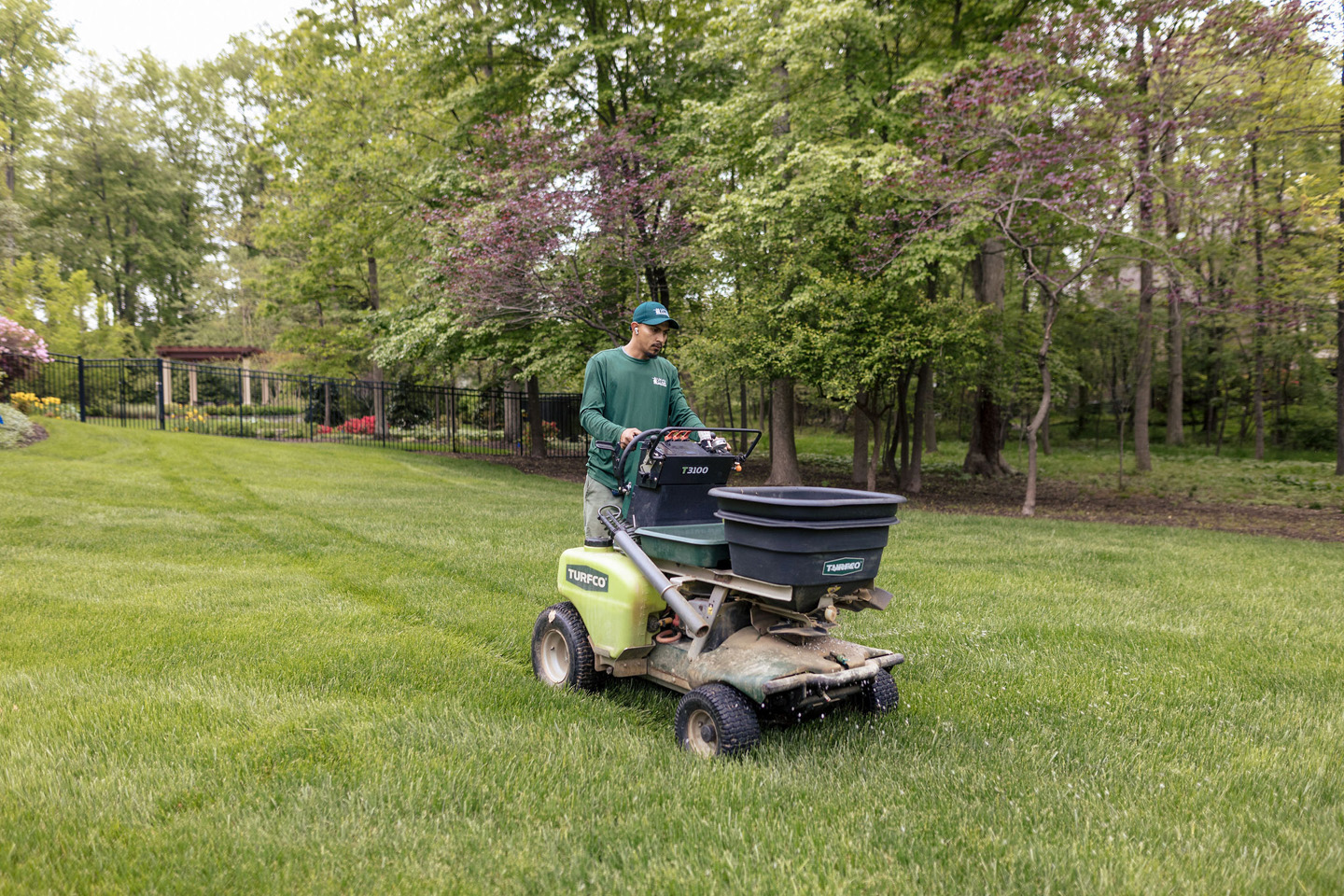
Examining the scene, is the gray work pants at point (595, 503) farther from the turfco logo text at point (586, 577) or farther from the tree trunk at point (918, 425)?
the tree trunk at point (918, 425)

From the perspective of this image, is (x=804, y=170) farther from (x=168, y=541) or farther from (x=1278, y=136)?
(x=168, y=541)

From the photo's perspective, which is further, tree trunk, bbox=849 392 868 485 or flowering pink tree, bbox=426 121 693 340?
tree trunk, bbox=849 392 868 485

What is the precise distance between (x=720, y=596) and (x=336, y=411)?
2673 centimetres

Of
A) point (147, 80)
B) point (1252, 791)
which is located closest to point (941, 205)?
point (1252, 791)

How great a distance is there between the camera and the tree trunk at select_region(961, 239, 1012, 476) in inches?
701

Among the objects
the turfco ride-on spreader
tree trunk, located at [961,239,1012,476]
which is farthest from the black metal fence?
the turfco ride-on spreader

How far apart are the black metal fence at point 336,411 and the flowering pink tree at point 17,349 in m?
2.85

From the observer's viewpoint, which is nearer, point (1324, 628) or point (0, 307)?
point (1324, 628)

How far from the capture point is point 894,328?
1328 centimetres

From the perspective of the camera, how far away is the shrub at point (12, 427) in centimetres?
1420

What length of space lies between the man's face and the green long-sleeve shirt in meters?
0.08

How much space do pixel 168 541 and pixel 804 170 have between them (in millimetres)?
10784

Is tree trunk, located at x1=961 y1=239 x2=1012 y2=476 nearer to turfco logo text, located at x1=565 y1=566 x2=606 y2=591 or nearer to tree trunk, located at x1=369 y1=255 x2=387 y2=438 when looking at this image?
turfco logo text, located at x1=565 y1=566 x2=606 y2=591

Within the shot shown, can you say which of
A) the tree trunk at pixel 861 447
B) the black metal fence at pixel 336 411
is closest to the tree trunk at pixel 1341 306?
the tree trunk at pixel 861 447
